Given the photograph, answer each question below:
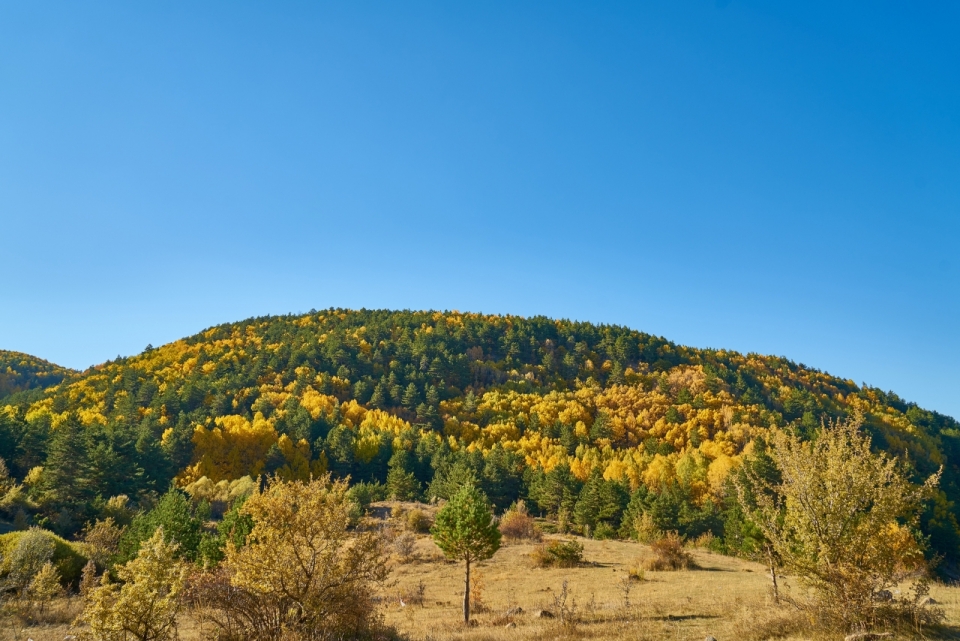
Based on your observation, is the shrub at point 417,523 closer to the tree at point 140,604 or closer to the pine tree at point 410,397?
the tree at point 140,604

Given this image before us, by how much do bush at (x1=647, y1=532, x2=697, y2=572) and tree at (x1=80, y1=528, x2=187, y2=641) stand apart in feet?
121

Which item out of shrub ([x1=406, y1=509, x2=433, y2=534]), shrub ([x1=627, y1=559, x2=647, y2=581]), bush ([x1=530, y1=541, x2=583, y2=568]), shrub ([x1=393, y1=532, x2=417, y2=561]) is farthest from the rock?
shrub ([x1=406, y1=509, x2=433, y2=534])

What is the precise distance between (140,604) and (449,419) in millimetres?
113522

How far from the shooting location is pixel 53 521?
1908 inches

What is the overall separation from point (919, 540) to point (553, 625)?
5672cm

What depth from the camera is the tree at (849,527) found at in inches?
513

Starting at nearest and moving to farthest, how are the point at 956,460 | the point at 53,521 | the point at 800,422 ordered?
the point at 53,521
the point at 800,422
the point at 956,460

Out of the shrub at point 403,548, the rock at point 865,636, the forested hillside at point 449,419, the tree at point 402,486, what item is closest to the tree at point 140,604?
the rock at point 865,636

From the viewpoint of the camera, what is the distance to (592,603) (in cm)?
2450

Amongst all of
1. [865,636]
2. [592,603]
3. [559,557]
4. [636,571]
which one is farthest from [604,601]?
[865,636]

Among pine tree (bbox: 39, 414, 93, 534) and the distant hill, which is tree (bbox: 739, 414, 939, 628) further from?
the distant hill

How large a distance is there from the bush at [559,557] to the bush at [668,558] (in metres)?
6.08

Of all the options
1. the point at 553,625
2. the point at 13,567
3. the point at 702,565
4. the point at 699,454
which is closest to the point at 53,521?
the point at 13,567

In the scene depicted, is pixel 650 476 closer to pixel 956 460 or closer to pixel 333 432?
pixel 333 432
